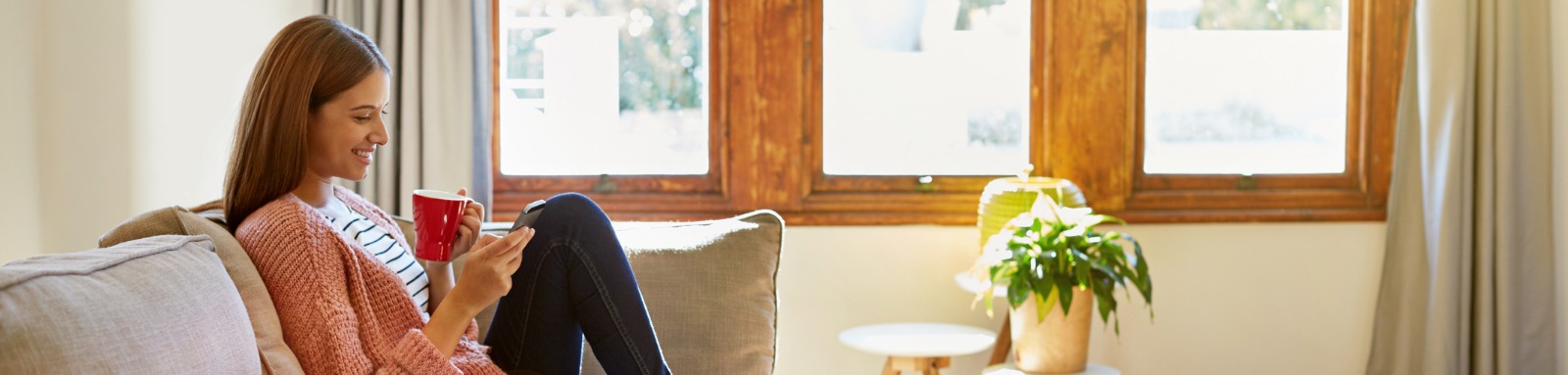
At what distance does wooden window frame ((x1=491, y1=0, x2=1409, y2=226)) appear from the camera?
117 inches

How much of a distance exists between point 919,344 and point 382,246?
129 centimetres

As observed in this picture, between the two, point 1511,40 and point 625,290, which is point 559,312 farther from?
point 1511,40

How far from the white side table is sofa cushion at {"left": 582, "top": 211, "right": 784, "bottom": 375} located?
1.75 feet

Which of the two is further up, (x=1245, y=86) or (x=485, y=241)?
(x=1245, y=86)

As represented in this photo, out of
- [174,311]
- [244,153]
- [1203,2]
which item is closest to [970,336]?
[1203,2]

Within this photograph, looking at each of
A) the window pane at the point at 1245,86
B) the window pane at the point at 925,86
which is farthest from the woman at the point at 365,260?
the window pane at the point at 1245,86

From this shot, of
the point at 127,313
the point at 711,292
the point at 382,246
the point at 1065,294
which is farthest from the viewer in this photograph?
the point at 1065,294

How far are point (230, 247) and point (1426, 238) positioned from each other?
2759 millimetres

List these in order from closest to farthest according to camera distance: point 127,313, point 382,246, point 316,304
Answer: point 127,313, point 316,304, point 382,246

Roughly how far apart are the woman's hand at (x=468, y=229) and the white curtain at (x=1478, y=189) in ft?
7.61

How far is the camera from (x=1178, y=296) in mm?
3094

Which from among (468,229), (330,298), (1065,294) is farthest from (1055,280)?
(330,298)

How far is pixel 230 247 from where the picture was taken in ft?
4.76

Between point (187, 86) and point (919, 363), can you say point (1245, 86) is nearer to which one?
point (919, 363)
